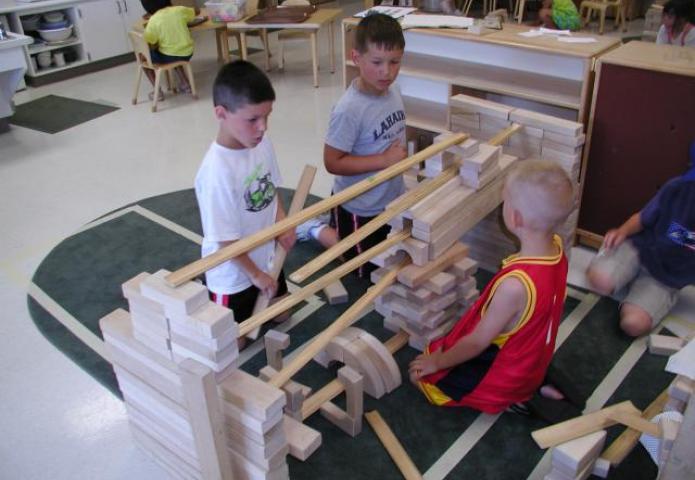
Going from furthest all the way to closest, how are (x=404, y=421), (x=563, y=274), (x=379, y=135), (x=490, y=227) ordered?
1. (x=490, y=227)
2. (x=379, y=135)
3. (x=404, y=421)
4. (x=563, y=274)

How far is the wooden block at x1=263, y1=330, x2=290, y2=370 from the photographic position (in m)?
2.38

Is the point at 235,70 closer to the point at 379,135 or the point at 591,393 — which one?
the point at 379,135

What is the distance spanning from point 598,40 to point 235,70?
2069 mm

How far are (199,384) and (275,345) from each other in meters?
0.88

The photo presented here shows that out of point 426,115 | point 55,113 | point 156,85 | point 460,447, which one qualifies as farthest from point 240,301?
point 55,113

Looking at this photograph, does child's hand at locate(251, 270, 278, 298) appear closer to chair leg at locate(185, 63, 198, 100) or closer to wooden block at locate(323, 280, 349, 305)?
wooden block at locate(323, 280, 349, 305)

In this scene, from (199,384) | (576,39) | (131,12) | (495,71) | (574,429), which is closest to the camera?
(199,384)

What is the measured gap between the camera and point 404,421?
2363mm

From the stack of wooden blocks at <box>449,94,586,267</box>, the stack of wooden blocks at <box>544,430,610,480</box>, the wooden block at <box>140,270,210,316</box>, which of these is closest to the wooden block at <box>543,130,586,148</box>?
the stack of wooden blocks at <box>449,94,586,267</box>

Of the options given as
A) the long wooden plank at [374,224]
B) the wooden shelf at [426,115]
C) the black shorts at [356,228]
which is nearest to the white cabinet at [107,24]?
the wooden shelf at [426,115]

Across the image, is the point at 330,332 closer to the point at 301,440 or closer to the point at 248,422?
the point at 301,440

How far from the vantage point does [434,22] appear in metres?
3.76

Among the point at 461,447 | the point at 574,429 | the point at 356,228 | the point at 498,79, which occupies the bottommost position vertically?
the point at 461,447

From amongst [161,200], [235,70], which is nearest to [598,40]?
[235,70]
